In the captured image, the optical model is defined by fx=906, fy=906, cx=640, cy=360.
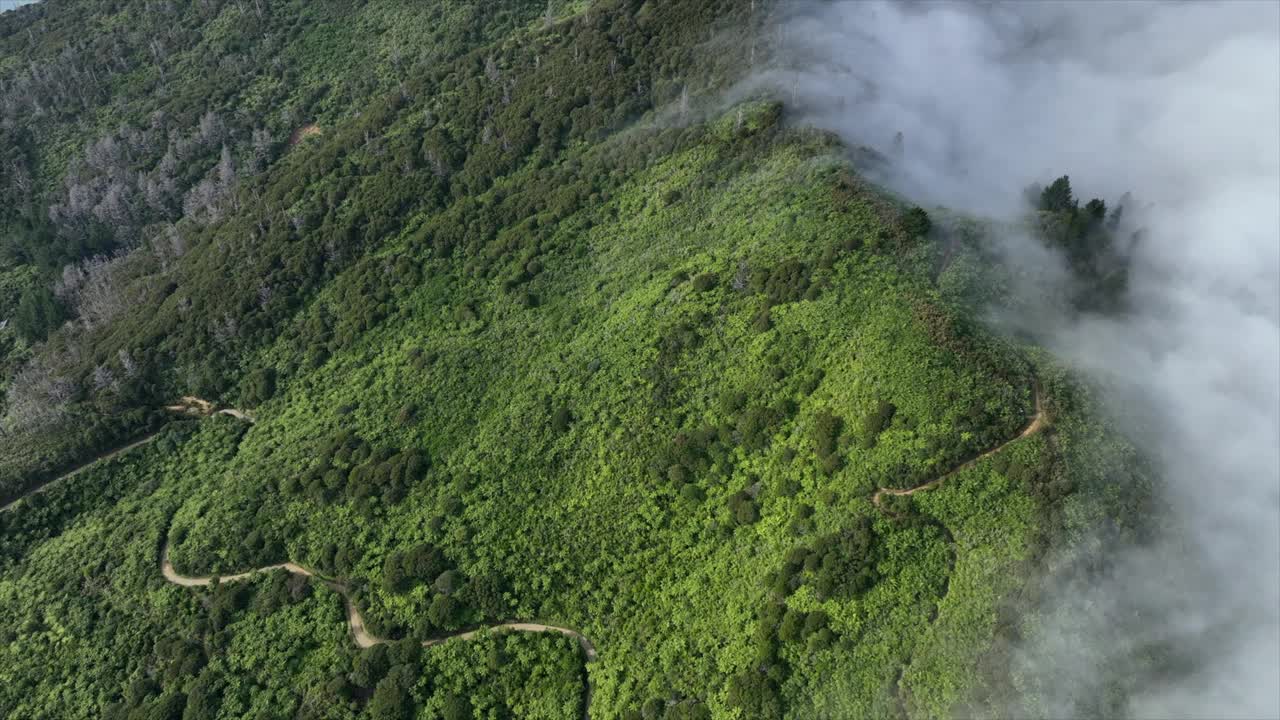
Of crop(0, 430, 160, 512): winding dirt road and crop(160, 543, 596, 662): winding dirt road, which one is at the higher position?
crop(0, 430, 160, 512): winding dirt road

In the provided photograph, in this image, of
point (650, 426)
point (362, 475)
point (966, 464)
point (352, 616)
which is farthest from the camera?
point (362, 475)

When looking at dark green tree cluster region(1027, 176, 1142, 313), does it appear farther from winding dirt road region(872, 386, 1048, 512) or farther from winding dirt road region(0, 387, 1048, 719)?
winding dirt road region(872, 386, 1048, 512)

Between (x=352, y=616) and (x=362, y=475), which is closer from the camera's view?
(x=352, y=616)

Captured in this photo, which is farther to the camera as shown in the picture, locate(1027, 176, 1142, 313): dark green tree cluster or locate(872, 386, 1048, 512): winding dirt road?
locate(1027, 176, 1142, 313): dark green tree cluster

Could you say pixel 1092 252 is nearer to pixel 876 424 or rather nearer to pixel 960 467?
pixel 960 467

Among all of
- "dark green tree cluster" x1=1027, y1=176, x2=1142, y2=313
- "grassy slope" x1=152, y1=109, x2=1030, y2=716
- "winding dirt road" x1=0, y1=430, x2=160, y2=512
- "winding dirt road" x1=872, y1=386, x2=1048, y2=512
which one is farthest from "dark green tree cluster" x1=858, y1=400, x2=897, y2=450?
"winding dirt road" x1=0, y1=430, x2=160, y2=512

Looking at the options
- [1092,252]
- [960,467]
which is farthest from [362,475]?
[1092,252]

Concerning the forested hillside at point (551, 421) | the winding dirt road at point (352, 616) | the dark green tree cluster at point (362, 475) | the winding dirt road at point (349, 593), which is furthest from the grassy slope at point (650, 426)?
the dark green tree cluster at point (362, 475)

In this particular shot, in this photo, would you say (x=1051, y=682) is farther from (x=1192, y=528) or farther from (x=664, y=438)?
(x=664, y=438)
